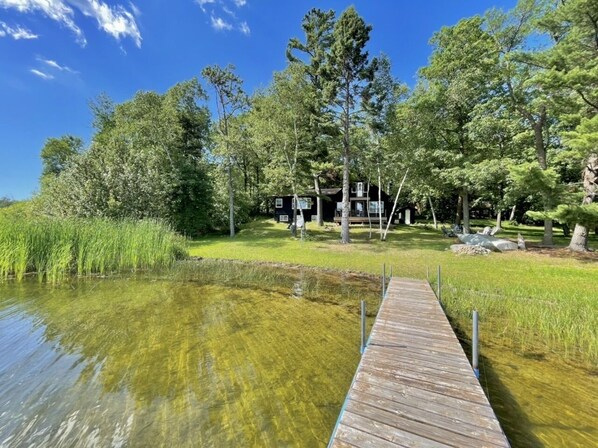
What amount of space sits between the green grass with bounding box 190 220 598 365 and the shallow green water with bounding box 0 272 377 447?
9.74 ft

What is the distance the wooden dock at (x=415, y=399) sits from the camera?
2547mm

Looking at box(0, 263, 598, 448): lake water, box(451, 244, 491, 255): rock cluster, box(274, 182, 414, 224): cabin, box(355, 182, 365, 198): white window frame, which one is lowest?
box(0, 263, 598, 448): lake water

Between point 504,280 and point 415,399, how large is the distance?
333 inches

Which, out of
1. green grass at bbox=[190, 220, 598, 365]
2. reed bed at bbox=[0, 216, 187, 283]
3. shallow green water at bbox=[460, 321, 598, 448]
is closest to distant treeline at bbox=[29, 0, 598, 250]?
green grass at bbox=[190, 220, 598, 365]

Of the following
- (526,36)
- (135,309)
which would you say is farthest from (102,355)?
(526,36)

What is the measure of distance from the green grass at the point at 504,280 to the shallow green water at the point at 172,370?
9.74 ft

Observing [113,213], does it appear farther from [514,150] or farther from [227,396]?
[514,150]

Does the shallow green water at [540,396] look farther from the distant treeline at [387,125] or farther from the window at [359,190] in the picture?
the window at [359,190]

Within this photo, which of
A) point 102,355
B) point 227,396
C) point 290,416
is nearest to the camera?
point 290,416

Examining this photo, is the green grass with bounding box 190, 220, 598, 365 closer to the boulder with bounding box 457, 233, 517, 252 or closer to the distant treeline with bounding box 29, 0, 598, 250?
the boulder with bounding box 457, 233, 517, 252

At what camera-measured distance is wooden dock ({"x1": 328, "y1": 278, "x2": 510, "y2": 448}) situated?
8.36ft

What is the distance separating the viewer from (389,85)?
18469 mm

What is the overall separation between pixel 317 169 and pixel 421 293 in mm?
18435

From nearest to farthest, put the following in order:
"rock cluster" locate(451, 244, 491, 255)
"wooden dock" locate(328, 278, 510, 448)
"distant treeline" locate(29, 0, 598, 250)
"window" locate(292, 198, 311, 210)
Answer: "wooden dock" locate(328, 278, 510, 448), "distant treeline" locate(29, 0, 598, 250), "rock cluster" locate(451, 244, 491, 255), "window" locate(292, 198, 311, 210)
